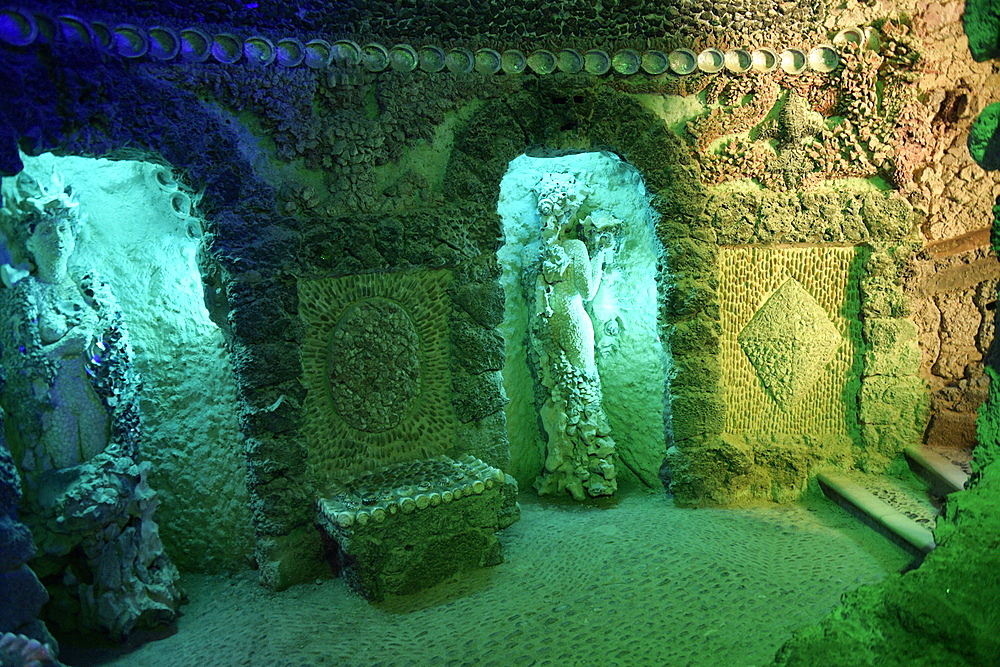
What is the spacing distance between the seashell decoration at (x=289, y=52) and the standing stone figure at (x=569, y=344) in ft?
5.40

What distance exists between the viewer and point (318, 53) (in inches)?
134

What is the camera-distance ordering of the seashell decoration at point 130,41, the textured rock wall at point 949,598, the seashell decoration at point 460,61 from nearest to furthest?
the textured rock wall at point 949,598 < the seashell decoration at point 130,41 < the seashell decoration at point 460,61

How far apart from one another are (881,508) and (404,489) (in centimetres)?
251

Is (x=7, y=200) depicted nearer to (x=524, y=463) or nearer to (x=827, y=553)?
(x=524, y=463)

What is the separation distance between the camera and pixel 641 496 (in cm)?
441

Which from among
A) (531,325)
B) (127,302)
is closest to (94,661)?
(127,302)

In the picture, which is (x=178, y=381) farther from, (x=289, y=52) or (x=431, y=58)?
(x=431, y=58)

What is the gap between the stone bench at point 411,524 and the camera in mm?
3203

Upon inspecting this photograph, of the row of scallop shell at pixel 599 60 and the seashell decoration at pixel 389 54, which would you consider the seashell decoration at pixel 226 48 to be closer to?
the seashell decoration at pixel 389 54

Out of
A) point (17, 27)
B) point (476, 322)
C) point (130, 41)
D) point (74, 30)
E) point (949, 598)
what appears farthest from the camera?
point (476, 322)

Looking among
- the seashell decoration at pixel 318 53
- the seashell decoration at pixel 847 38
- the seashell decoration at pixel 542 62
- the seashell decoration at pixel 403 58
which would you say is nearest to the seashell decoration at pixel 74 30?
the seashell decoration at pixel 318 53

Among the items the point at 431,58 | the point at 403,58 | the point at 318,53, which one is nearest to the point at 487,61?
the point at 431,58

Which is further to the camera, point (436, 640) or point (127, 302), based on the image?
point (127, 302)

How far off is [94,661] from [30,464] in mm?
A: 877
